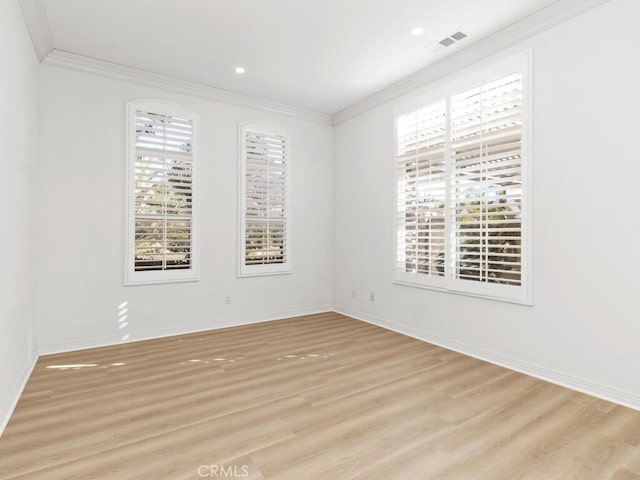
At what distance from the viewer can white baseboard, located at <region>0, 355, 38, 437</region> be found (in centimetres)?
219

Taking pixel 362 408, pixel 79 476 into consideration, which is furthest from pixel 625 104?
pixel 79 476

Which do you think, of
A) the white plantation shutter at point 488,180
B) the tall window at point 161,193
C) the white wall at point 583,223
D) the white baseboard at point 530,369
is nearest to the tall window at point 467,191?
the white plantation shutter at point 488,180

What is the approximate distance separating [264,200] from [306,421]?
3.24m

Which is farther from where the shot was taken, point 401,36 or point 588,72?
point 401,36

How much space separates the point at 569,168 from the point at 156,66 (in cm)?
418

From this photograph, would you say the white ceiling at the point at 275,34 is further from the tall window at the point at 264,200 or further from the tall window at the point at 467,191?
the tall window at the point at 264,200

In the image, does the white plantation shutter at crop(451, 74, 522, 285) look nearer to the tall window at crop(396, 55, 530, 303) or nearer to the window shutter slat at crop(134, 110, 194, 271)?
the tall window at crop(396, 55, 530, 303)

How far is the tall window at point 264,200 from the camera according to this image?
15.7ft

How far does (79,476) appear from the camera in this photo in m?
1.73

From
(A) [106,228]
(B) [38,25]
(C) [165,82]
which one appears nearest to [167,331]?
(A) [106,228]

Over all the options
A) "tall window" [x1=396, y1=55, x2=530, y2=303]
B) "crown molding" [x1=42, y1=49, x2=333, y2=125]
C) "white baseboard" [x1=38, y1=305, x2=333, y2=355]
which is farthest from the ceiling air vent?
"white baseboard" [x1=38, y1=305, x2=333, y2=355]

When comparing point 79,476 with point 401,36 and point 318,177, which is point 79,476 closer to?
point 401,36

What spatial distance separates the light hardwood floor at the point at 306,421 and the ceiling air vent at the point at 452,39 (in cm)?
306

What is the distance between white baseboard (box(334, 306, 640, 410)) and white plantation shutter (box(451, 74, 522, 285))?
0.72 metres
